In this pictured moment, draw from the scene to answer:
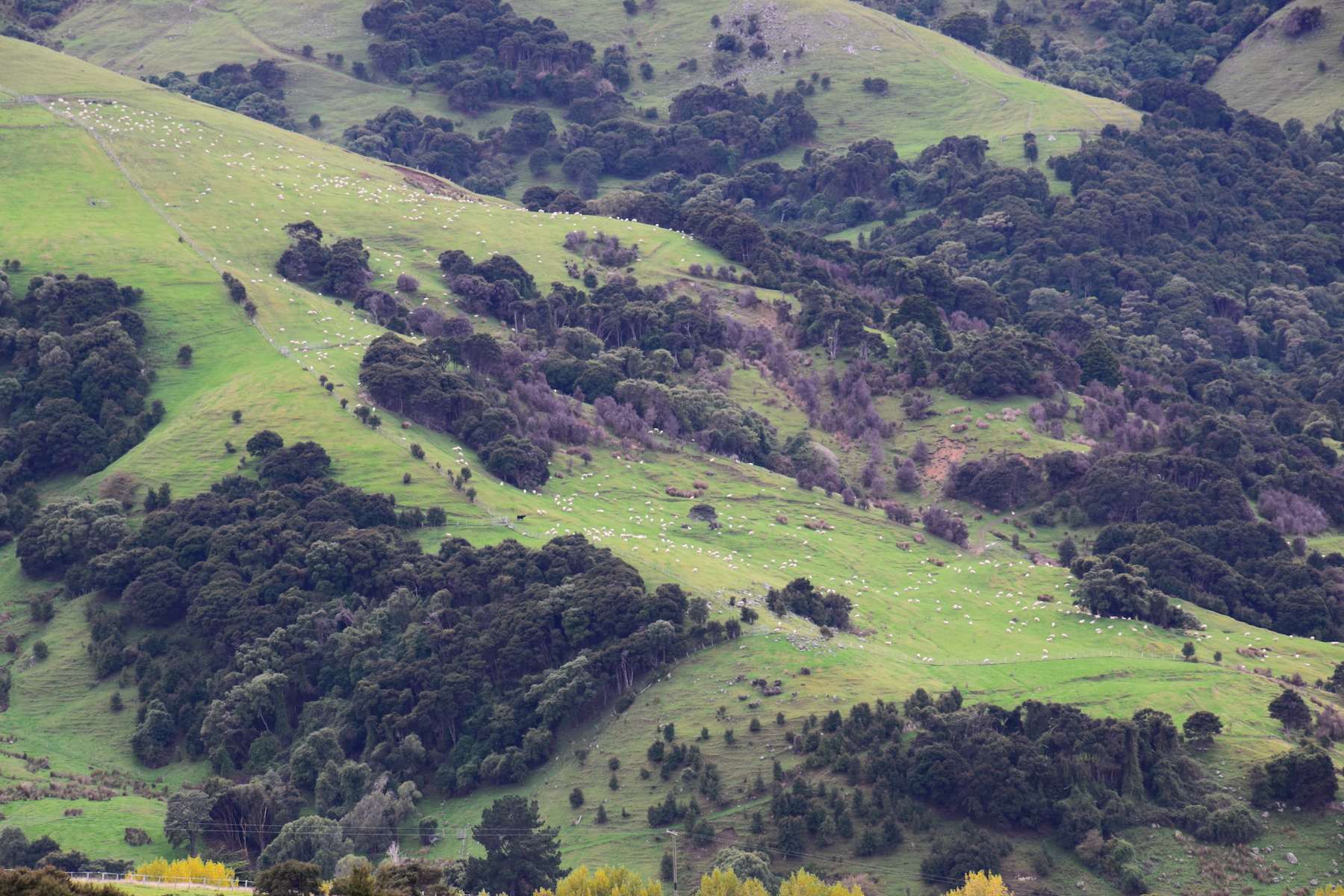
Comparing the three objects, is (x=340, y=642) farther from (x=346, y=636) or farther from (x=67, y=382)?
(x=67, y=382)

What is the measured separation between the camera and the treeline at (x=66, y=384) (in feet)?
312

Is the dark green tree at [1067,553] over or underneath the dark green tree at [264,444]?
over

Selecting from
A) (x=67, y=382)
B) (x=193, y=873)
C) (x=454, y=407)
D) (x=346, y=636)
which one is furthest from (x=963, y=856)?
(x=67, y=382)

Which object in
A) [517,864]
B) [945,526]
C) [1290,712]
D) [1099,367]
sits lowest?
[517,864]

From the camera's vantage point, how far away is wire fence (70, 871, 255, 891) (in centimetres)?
5019

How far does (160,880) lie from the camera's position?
5200 cm

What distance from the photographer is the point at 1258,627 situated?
91688 mm

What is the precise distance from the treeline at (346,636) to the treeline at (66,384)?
7.10 m

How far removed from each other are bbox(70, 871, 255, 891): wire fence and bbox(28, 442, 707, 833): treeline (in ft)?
44.2

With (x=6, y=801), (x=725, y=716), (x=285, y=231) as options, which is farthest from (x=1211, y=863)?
(x=285, y=231)

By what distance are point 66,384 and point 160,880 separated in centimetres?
5779

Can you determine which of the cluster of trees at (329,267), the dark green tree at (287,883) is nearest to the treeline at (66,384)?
the cluster of trees at (329,267)

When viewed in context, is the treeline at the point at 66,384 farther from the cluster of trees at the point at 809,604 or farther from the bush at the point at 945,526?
the bush at the point at 945,526

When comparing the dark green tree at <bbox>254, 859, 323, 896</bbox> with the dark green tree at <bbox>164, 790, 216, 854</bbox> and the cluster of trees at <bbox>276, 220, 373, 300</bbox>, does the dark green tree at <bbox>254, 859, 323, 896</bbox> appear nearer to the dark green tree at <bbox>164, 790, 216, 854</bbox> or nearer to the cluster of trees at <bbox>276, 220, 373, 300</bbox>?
the dark green tree at <bbox>164, 790, 216, 854</bbox>
